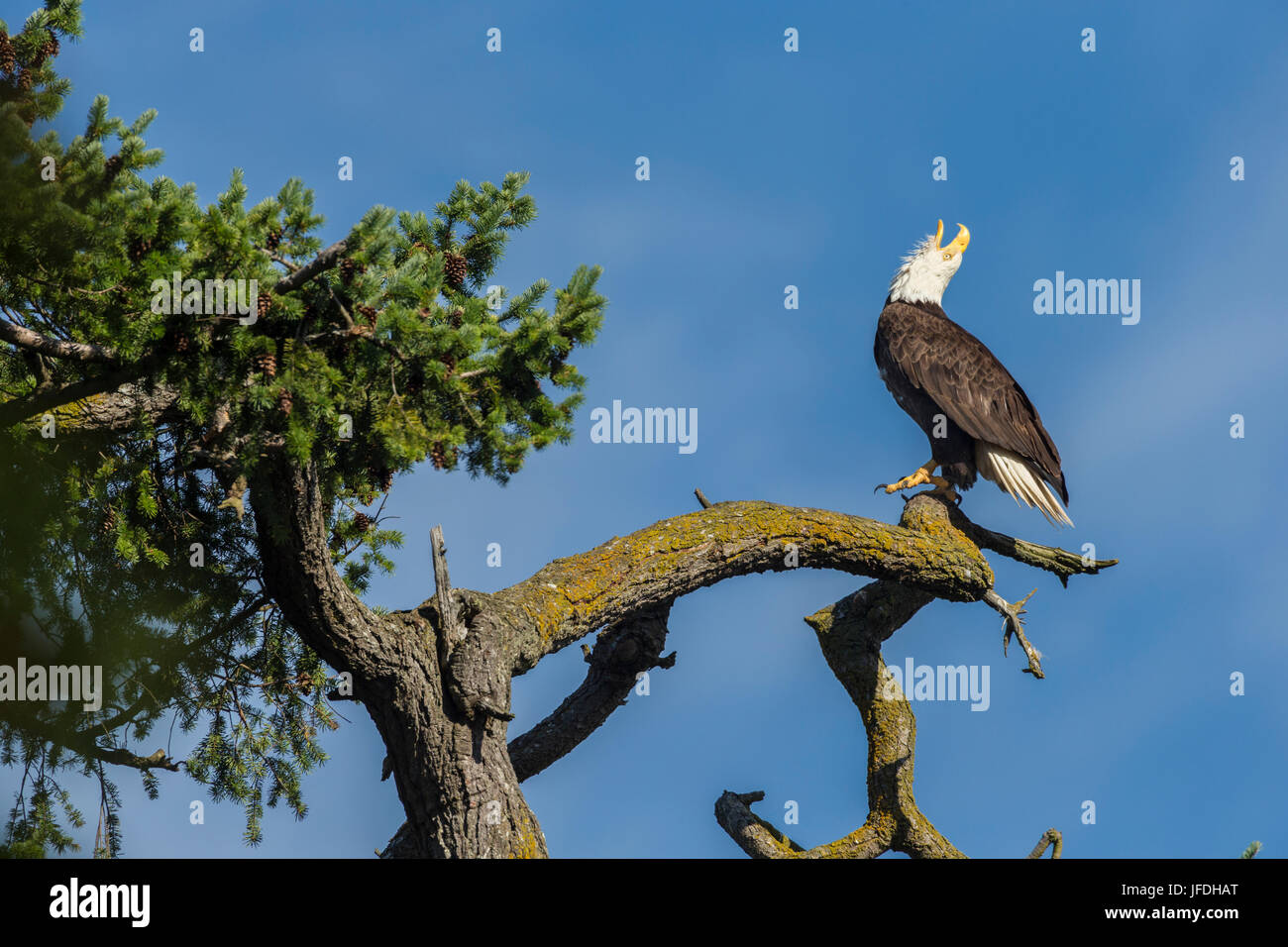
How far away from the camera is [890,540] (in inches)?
271

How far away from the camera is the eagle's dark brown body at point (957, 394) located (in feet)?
26.4

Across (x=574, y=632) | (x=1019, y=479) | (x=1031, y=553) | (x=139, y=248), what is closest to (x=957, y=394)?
(x=1019, y=479)

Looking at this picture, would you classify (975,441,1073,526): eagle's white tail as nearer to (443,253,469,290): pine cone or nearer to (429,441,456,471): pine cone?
(443,253,469,290): pine cone

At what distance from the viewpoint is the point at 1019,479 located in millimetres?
8047

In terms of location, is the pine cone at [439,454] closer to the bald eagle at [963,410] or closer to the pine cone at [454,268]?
the pine cone at [454,268]

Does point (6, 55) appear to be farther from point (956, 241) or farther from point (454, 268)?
point (956, 241)

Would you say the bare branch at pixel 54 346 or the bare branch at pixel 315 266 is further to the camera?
the bare branch at pixel 54 346

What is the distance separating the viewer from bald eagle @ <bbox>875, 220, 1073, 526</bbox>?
8.02 metres

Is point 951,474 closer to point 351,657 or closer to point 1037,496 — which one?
point 1037,496

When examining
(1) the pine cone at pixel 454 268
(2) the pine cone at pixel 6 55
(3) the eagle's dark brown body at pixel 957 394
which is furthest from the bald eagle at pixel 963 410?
(2) the pine cone at pixel 6 55

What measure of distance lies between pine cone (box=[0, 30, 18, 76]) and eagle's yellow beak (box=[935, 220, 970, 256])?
728 cm

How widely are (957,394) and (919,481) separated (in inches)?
30.5

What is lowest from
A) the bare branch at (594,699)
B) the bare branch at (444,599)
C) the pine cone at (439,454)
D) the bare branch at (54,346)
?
the bare branch at (594,699)

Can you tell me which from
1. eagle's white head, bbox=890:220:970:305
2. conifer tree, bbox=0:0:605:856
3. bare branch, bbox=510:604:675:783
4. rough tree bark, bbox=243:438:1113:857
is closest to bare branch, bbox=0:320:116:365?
conifer tree, bbox=0:0:605:856
